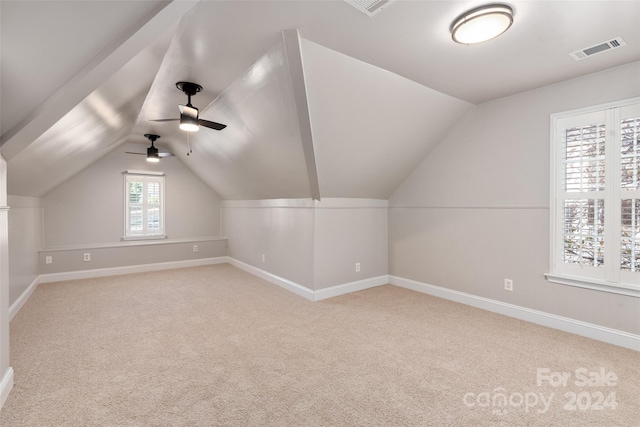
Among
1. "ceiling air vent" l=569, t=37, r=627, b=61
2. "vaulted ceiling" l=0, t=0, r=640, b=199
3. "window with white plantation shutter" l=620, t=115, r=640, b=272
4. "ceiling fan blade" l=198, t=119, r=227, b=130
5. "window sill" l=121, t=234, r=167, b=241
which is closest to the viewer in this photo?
"vaulted ceiling" l=0, t=0, r=640, b=199

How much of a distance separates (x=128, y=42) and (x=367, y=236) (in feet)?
11.9

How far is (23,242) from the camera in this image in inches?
148

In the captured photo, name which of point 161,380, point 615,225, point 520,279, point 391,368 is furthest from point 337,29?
point 520,279

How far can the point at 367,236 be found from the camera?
178 inches

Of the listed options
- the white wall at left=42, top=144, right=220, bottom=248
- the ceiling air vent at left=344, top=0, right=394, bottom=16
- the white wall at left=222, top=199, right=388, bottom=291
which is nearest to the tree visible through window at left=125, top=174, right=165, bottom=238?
the white wall at left=42, top=144, right=220, bottom=248

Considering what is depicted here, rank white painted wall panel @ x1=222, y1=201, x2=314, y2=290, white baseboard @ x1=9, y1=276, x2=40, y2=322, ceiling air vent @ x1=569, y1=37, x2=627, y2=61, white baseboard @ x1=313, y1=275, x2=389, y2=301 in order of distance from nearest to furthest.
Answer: ceiling air vent @ x1=569, y1=37, x2=627, y2=61
white baseboard @ x1=9, y1=276, x2=40, y2=322
white baseboard @ x1=313, y1=275, x2=389, y2=301
white painted wall panel @ x1=222, y1=201, x2=314, y2=290

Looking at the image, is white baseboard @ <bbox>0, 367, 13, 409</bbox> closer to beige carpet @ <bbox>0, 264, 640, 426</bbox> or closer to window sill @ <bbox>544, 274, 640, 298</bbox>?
beige carpet @ <bbox>0, 264, 640, 426</bbox>

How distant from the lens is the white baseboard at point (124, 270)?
4.87 m

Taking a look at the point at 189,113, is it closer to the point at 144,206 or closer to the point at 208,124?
the point at 208,124

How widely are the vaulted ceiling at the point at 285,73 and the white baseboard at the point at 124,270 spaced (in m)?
1.46

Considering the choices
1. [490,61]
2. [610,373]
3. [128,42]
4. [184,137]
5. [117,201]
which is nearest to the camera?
[128,42]

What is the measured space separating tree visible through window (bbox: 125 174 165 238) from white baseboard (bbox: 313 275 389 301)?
3.87 metres

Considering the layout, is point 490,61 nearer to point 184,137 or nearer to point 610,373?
point 610,373

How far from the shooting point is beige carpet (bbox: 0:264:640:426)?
1.78 metres
